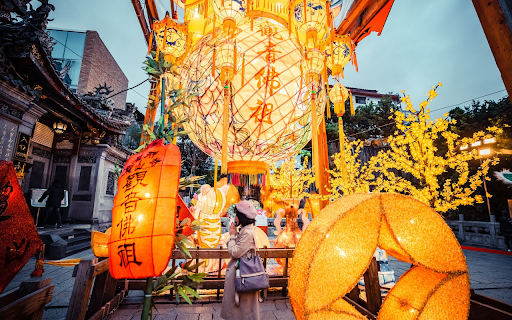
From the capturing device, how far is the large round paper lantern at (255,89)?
3.05 meters

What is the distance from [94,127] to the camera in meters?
9.18

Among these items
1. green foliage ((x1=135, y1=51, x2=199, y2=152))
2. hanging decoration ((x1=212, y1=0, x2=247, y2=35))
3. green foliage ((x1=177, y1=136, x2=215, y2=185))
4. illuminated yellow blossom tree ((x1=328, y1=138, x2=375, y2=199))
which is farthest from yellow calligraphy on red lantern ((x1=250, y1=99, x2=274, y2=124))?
green foliage ((x1=177, y1=136, x2=215, y2=185))

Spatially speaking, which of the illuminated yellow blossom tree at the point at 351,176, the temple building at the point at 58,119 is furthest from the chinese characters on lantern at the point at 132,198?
the illuminated yellow blossom tree at the point at 351,176

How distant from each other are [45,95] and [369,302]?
28.8 ft

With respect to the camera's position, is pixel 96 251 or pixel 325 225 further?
pixel 96 251

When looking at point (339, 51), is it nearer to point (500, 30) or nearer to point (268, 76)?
point (268, 76)

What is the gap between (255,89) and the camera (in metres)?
3.06

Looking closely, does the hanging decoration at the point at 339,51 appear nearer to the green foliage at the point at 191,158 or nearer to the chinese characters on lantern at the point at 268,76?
the chinese characters on lantern at the point at 268,76

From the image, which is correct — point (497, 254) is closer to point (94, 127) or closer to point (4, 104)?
point (4, 104)

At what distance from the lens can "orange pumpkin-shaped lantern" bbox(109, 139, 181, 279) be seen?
52.9 inches

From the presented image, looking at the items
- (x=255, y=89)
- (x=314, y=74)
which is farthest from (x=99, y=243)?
(x=314, y=74)

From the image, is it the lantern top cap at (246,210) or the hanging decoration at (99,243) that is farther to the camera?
the hanging decoration at (99,243)

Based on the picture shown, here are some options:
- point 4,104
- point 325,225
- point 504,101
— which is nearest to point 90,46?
point 4,104

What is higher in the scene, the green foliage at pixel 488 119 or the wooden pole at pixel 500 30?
the green foliage at pixel 488 119
